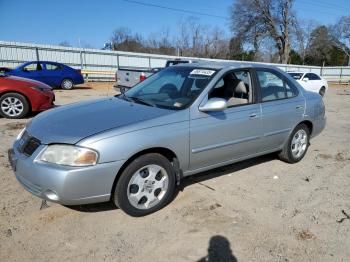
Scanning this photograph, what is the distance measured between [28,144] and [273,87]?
3.56 metres

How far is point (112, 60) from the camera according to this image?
27.7 meters

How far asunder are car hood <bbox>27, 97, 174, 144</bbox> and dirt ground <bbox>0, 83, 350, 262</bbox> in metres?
0.92

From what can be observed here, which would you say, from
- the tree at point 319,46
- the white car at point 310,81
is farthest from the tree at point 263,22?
the white car at point 310,81

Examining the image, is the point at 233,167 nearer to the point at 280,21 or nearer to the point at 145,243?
the point at 145,243

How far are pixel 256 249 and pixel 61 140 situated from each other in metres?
2.15

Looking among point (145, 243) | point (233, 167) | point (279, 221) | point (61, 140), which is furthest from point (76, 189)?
point (233, 167)

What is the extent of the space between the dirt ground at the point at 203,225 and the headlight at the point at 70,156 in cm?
73

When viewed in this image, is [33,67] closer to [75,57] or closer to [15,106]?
[75,57]

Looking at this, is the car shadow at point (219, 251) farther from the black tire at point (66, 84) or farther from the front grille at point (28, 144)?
the black tire at point (66, 84)

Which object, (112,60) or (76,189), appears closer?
(76,189)

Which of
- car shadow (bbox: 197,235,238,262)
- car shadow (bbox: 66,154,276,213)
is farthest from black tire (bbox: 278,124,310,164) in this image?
car shadow (bbox: 197,235,238,262)

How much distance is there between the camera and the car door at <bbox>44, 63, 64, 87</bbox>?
58.7 feet

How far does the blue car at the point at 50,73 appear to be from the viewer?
17078 millimetres

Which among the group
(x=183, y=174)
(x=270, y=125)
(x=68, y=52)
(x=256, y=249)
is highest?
(x=68, y=52)
